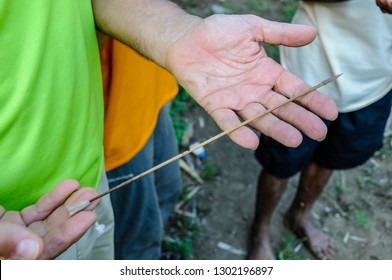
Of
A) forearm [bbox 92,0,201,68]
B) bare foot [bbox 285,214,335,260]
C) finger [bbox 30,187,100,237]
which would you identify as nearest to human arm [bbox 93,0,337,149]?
forearm [bbox 92,0,201,68]

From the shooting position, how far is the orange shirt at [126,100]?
170 cm

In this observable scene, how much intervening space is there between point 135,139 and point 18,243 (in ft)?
2.96

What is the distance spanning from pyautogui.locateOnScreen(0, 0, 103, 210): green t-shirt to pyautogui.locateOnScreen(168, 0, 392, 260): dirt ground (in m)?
1.39

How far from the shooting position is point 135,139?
1815mm

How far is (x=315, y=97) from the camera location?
Result: 139cm

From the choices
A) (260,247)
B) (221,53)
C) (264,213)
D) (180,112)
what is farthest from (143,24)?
(180,112)

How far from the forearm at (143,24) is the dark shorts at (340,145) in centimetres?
74

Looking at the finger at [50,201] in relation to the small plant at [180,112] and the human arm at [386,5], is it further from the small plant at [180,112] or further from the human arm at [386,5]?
the small plant at [180,112]

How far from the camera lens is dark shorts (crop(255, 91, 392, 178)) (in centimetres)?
200

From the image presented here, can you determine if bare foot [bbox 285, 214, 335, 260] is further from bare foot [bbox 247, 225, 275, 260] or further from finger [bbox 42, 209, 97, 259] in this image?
finger [bbox 42, 209, 97, 259]

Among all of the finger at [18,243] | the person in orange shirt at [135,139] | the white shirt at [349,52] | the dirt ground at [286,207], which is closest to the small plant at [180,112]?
the dirt ground at [286,207]

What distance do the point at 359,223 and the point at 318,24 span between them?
1.33 meters

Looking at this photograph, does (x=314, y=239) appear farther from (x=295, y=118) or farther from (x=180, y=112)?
(x=295, y=118)

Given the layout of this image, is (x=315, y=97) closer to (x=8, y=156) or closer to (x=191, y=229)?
(x=8, y=156)
